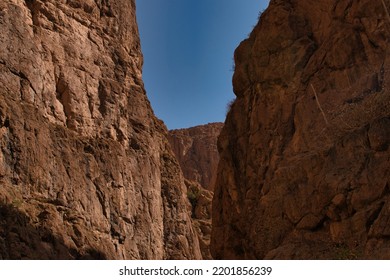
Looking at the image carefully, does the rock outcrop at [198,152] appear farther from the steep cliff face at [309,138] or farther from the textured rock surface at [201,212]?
the steep cliff face at [309,138]

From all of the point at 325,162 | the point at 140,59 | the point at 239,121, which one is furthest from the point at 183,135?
the point at 325,162

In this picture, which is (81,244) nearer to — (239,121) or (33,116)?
(33,116)

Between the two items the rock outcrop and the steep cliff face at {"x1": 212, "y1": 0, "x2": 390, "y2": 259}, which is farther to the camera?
the rock outcrop

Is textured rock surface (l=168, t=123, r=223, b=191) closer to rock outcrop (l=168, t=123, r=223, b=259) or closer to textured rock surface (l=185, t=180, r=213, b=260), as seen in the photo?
rock outcrop (l=168, t=123, r=223, b=259)

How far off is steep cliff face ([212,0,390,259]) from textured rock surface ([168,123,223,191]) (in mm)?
67426

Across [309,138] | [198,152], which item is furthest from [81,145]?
[198,152]

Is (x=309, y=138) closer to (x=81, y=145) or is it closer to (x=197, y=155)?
(x=81, y=145)

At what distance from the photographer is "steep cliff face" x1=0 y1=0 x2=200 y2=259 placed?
1257 inches

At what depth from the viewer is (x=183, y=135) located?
10075 centimetres

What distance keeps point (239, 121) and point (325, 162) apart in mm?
7850

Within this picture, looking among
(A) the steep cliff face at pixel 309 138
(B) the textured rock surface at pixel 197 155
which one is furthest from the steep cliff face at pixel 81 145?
Result: (B) the textured rock surface at pixel 197 155

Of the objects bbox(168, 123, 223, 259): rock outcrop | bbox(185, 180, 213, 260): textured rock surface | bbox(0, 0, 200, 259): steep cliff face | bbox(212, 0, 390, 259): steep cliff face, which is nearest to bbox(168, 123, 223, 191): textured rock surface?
bbox(168, 123, 223, 259): rock outcrop

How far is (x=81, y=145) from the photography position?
3869 centimetres

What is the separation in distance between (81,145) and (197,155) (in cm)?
5936
